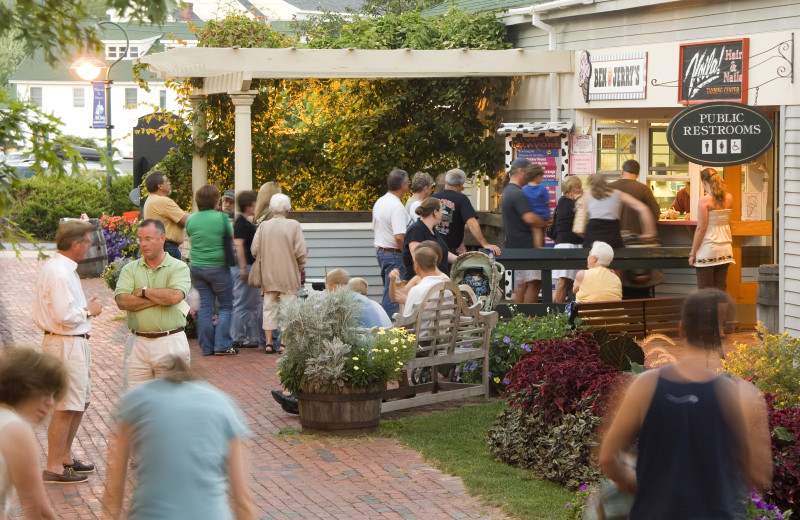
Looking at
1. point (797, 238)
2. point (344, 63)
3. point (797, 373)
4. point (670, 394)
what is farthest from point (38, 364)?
point (344, 63)

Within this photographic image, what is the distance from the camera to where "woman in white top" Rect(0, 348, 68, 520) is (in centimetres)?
426

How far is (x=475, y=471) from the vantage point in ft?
26.0

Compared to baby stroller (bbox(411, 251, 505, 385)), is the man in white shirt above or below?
above

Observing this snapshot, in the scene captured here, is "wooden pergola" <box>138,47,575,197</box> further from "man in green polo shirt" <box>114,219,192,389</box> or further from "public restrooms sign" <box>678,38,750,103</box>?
"man in green polo shirt" <box>114,219,192,389</box>

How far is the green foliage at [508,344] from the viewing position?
10117 mm

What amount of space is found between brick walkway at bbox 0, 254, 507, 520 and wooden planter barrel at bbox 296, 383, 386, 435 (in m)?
0.12

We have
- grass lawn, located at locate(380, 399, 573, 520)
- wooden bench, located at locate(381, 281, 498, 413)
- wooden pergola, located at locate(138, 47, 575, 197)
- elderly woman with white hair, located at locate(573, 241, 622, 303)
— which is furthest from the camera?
wooden pergola, located at locate(138, 47, 575, 197)

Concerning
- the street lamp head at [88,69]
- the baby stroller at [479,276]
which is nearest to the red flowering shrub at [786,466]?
the baby stroller at [479,276]

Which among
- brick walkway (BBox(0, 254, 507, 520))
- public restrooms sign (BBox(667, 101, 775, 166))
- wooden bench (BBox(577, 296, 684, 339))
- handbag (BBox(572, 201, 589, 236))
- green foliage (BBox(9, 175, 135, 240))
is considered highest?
public restrooms sign (BBox(667, 101, 775, 166))

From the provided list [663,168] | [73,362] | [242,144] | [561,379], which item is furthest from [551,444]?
[663,168]

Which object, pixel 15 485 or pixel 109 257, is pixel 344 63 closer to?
pixel 109 257

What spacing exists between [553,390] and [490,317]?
222 centimetres

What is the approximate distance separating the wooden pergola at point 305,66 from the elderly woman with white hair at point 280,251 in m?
2.29

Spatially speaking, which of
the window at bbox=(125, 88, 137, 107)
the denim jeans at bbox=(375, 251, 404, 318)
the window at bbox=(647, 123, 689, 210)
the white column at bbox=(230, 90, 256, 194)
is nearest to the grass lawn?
the denim jeans at bbox=(375, 251, 404, 318)
